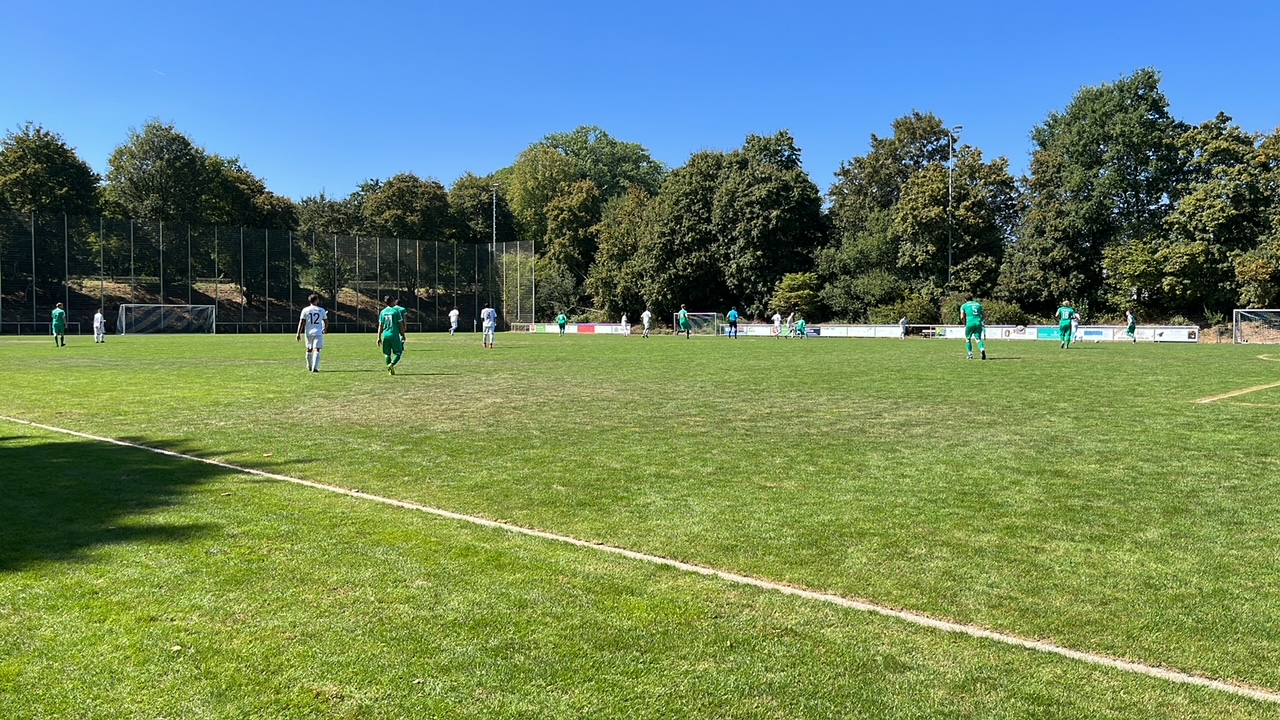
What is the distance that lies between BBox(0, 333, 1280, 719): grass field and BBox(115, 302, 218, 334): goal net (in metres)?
55.0

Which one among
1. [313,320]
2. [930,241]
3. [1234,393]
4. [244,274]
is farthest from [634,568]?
[244,274]

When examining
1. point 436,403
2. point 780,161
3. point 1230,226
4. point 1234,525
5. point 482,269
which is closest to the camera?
point 1234,525

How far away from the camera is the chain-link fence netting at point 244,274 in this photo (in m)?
56.4

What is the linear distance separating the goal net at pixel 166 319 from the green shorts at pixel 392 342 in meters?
47.5

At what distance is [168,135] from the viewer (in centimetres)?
6950

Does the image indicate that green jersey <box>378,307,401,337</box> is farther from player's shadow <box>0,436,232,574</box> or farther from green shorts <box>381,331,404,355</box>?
player's shadow <box>0,436,232,574</box>

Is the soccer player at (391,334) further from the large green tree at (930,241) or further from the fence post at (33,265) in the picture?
the fence post at (33,265)

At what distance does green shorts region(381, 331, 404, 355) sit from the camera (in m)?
19.0

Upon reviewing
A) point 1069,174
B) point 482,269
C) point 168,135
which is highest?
point 168,135

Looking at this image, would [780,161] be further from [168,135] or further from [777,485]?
[777,485]

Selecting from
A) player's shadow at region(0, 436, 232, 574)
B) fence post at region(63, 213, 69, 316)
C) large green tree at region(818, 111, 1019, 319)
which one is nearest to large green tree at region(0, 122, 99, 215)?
fence post at region(63, 213, 69, 316)

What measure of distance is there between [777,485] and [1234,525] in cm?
328

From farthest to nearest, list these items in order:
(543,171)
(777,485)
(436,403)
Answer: (543,171) < (436,403) < (777,485)

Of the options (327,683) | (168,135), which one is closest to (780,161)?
(168,135)
